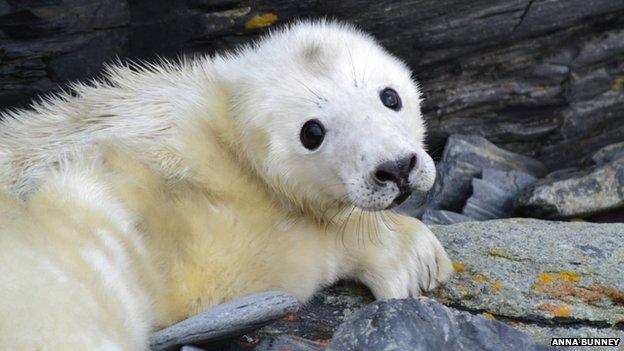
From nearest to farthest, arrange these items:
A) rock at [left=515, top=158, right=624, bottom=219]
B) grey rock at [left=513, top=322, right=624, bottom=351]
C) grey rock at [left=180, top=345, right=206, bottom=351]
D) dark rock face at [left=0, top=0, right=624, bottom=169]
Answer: grey rock at [left=180, top=345, right=206, bottom=351] → grey rock at [left=513, top=322, right=624, bottom=351] → dark rock face at [left=0, top=0, right=624, bottom=169] → rock at [left=515, top=158, right=624, bottom=219]

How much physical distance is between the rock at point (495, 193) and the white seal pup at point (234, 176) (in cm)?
149

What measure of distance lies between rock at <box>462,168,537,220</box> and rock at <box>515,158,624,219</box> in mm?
221

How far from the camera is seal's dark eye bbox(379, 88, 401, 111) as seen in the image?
15.3ft

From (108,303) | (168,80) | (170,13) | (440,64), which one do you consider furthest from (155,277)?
(440,64)

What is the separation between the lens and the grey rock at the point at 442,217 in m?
5.96

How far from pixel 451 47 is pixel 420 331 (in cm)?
322

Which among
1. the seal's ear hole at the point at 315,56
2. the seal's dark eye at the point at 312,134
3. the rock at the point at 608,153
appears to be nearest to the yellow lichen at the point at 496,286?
the seal's dark eye at the point at 312,134

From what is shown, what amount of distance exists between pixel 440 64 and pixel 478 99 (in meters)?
0.42

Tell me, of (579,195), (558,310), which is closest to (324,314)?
(558,310)

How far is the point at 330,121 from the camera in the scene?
447 cm

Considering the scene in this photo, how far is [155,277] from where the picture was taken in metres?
4.11

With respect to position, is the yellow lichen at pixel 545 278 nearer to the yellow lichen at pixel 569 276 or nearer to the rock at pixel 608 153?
the yellow lichen at pixel 569 276

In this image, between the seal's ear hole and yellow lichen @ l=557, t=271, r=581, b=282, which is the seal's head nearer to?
the seal's ear hole

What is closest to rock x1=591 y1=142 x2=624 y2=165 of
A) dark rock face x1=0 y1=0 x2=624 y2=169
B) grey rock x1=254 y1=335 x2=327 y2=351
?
dark rock face x1=0 y1=0 x2=624 y2=169
